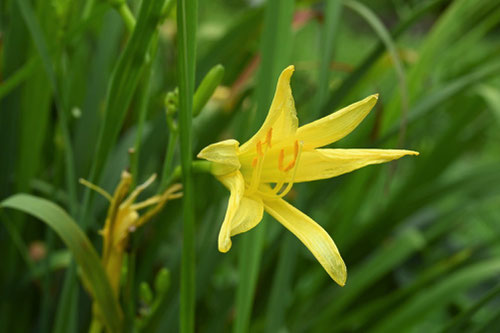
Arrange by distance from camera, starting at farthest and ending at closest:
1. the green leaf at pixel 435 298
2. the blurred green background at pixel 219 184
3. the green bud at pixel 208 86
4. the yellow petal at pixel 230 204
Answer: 1. the green leaf at pixel 435 298
2. the blurred green background at pixel 219 184
3. the green bud at pixel 208 86
4. the yellow petal at pixel 230 204

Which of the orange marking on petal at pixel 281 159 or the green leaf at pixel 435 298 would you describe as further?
the green leaf at pixel 435 298

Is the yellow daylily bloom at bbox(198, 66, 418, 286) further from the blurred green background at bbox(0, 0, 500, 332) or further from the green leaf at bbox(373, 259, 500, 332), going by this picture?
the green leaf at bbox(373, 259, 500, 332)

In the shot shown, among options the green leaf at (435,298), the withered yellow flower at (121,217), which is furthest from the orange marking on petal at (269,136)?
the green leaf at (435,298)

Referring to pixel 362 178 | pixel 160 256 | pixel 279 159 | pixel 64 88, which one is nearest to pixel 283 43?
pixel 279 159

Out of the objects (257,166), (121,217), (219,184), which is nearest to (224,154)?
(257,166)

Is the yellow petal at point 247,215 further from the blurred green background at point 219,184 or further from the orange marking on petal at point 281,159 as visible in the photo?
the blurred green background at point 219,184

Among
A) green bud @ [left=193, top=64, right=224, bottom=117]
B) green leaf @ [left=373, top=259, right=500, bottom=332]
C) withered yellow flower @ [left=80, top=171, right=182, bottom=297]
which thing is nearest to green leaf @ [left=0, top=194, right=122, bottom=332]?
withered yellow flower @ [left=80, top=171, right=182, bottom=297]
